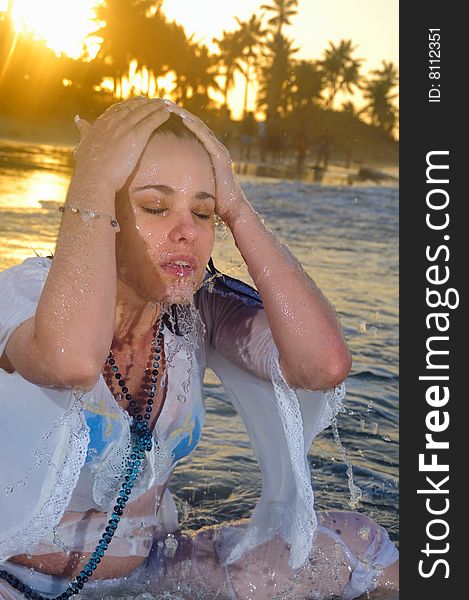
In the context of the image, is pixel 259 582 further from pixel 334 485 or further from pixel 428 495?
pixel 334 485

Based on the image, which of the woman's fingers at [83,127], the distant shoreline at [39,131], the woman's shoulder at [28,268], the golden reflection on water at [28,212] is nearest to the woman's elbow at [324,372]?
the woman's shoulder at [28,268]

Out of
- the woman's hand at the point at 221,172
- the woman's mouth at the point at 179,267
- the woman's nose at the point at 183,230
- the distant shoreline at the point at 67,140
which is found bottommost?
the woman's mouth at the point at 179,267

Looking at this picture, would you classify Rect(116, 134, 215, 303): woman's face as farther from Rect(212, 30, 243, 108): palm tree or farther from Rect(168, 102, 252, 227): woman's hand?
Rect(212, 30, 243, 108): palm tree

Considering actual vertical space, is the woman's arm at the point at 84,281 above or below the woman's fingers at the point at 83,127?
below

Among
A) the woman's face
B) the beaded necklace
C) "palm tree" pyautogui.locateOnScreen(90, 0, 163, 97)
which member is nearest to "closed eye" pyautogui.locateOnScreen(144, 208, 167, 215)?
the woman's face

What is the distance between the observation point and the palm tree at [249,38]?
76688 mm

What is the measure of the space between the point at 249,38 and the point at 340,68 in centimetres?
1275

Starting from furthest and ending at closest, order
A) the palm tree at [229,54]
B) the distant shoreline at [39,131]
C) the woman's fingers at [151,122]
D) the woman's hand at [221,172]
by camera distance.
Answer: the palm tree at [229,54] < the distant shoreline at [39,131] < the woman's hand at [221,172] < the woman's fingers at [151,122]

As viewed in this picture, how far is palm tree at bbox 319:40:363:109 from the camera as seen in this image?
288ft

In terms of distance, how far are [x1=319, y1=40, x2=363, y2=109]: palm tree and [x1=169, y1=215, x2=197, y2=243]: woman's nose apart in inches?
3333

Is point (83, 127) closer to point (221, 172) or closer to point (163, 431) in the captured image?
point (221, 172)

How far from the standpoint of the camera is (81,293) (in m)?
2.70

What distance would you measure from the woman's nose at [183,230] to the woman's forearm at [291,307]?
0.77 feet

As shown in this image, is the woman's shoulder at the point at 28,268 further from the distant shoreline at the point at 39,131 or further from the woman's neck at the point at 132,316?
the distant shoreline at the point at 39,131
